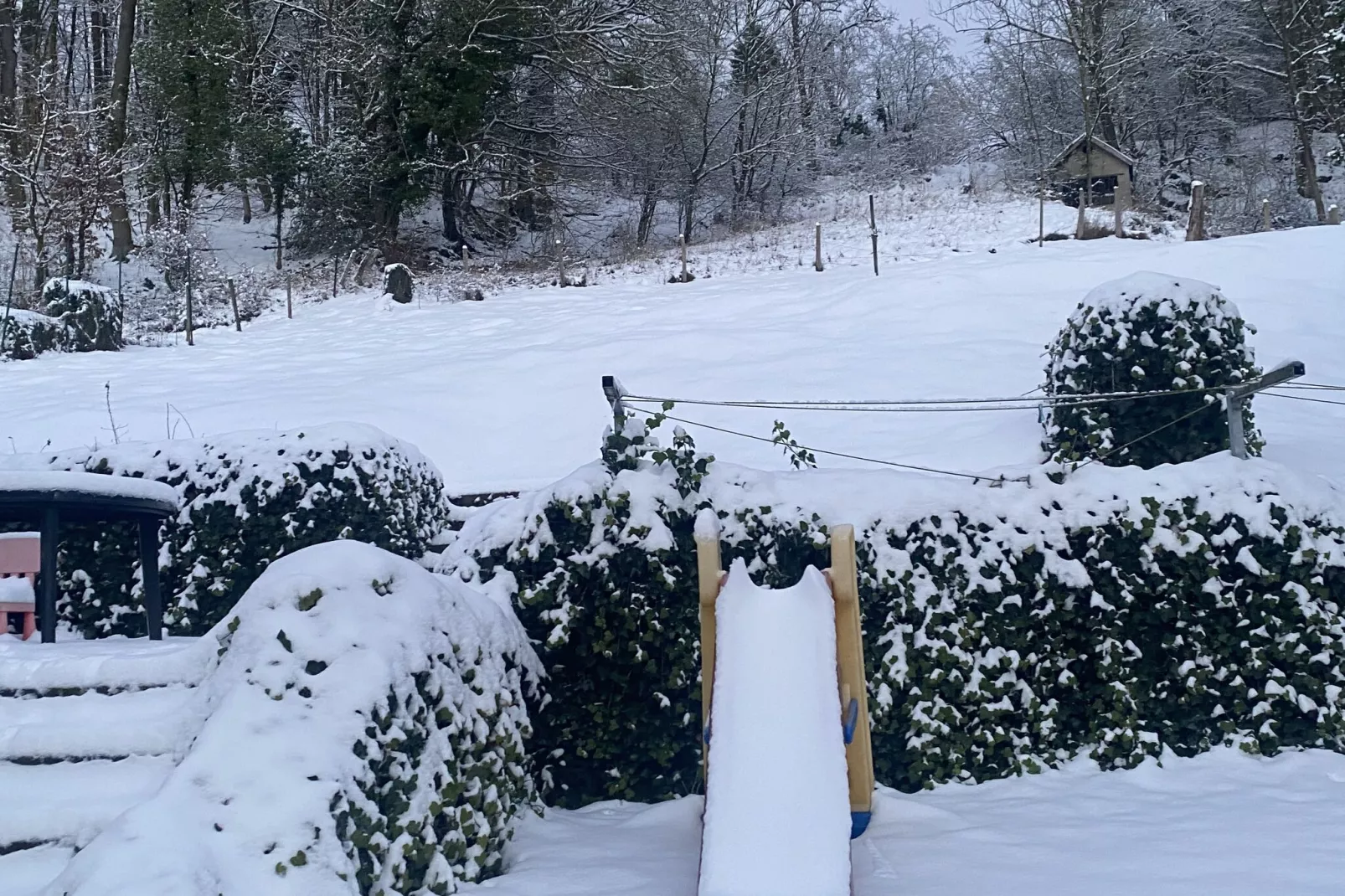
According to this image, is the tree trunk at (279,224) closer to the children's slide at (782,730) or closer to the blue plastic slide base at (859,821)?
the children's slide at (782,730)

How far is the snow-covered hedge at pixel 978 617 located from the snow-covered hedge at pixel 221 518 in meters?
1.34

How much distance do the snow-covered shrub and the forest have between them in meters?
13.4

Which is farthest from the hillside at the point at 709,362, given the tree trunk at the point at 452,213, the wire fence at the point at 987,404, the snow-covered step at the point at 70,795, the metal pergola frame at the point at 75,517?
the tree trunk at the point at 452,213

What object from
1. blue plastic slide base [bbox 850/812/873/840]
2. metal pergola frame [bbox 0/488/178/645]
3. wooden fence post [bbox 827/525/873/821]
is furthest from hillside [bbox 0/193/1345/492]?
blue plastic slide base [bbox 850/812/873/840]

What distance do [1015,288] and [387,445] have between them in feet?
27.5

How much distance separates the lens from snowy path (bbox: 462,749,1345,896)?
2.94 meters

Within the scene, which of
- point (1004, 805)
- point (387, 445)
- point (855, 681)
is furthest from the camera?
point (387, 445)

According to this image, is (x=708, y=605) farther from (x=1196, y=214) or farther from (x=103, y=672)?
(x=1196, y=214)

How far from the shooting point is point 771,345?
10.7 m

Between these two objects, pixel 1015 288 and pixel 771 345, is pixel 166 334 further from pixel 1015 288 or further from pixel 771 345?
pixel 1015 288

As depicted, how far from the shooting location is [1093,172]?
19.7 metres

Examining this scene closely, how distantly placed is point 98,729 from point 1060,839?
2.92 m

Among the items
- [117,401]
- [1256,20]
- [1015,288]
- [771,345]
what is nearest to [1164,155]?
[1256,20]

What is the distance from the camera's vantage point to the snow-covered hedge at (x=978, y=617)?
155 inches
